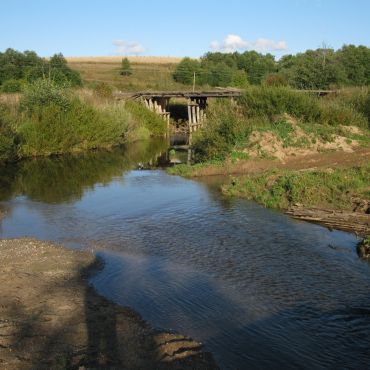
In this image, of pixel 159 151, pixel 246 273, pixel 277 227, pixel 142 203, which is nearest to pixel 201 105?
pixel 159 151

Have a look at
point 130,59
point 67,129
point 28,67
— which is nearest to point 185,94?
point 67,129

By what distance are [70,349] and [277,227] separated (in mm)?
9642

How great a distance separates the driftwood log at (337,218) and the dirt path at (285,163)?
8.69 meters

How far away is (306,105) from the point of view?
107 feet

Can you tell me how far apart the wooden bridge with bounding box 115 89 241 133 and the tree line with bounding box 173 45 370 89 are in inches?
283

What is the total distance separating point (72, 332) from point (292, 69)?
6668cm

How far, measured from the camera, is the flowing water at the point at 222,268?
8.74 m

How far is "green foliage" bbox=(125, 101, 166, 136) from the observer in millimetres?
49781

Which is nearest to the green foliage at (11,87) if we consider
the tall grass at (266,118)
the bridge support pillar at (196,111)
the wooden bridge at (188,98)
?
the wooden bridge at (188,98)

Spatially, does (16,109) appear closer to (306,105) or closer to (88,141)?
(88,141)

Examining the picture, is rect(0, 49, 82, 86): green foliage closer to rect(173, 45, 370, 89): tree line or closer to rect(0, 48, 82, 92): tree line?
rect(0, 48, 82, 92): tree line

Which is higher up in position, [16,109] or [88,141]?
[16,109]

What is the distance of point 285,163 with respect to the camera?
26938mm

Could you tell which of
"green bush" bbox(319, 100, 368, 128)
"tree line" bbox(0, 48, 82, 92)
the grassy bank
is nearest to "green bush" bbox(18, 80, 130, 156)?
the grassy bank
